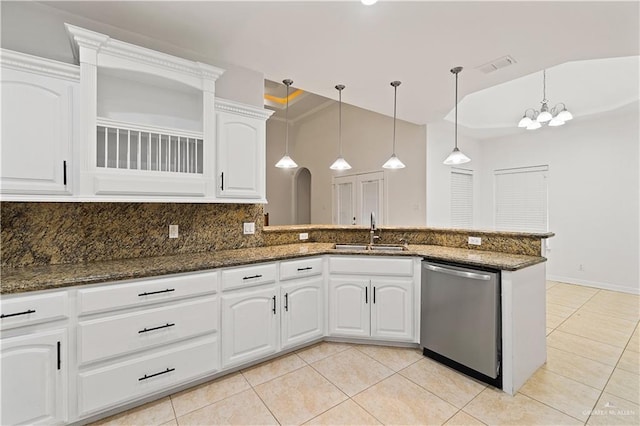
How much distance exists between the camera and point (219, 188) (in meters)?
2.40

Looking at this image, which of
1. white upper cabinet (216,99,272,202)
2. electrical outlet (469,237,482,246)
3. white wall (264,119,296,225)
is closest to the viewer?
white upper cabinet (216,99,272,202)

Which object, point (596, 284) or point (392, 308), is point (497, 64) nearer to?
point (392, 308)

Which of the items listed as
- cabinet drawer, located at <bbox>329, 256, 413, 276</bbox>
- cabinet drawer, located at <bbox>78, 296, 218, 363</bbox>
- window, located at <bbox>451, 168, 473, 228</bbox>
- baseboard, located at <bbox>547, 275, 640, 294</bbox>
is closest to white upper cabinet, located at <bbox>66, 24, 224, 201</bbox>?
cabinet drawer, located at <bbox>78, 296, 218, 363</bbox>

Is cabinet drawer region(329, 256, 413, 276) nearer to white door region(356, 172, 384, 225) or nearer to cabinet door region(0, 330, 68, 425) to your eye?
cabinet door region(0, 330, 68, 425)

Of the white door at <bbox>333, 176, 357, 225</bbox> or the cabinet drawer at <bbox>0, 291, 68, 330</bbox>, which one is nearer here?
the cabinet drawer at <bbox>0, 291, 68, 330</bbox>

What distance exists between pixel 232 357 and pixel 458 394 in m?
1.65

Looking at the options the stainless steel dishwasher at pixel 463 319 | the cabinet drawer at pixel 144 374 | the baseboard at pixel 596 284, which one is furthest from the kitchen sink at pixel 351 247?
the baseboard at pixel 596 284

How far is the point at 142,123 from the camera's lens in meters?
2.16

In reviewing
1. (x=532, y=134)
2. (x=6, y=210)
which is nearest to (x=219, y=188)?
(x=6, y=210)

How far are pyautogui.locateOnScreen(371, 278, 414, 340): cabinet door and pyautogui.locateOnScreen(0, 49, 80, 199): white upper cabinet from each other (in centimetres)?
245

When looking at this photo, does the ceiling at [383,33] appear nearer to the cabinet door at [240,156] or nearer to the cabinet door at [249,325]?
the cabinet door at [240,156]

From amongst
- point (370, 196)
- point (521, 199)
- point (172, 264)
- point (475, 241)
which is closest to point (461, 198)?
point (521, 199)

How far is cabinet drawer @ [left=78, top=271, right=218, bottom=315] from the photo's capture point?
5.52 feet

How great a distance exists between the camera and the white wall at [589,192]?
14.1ft
